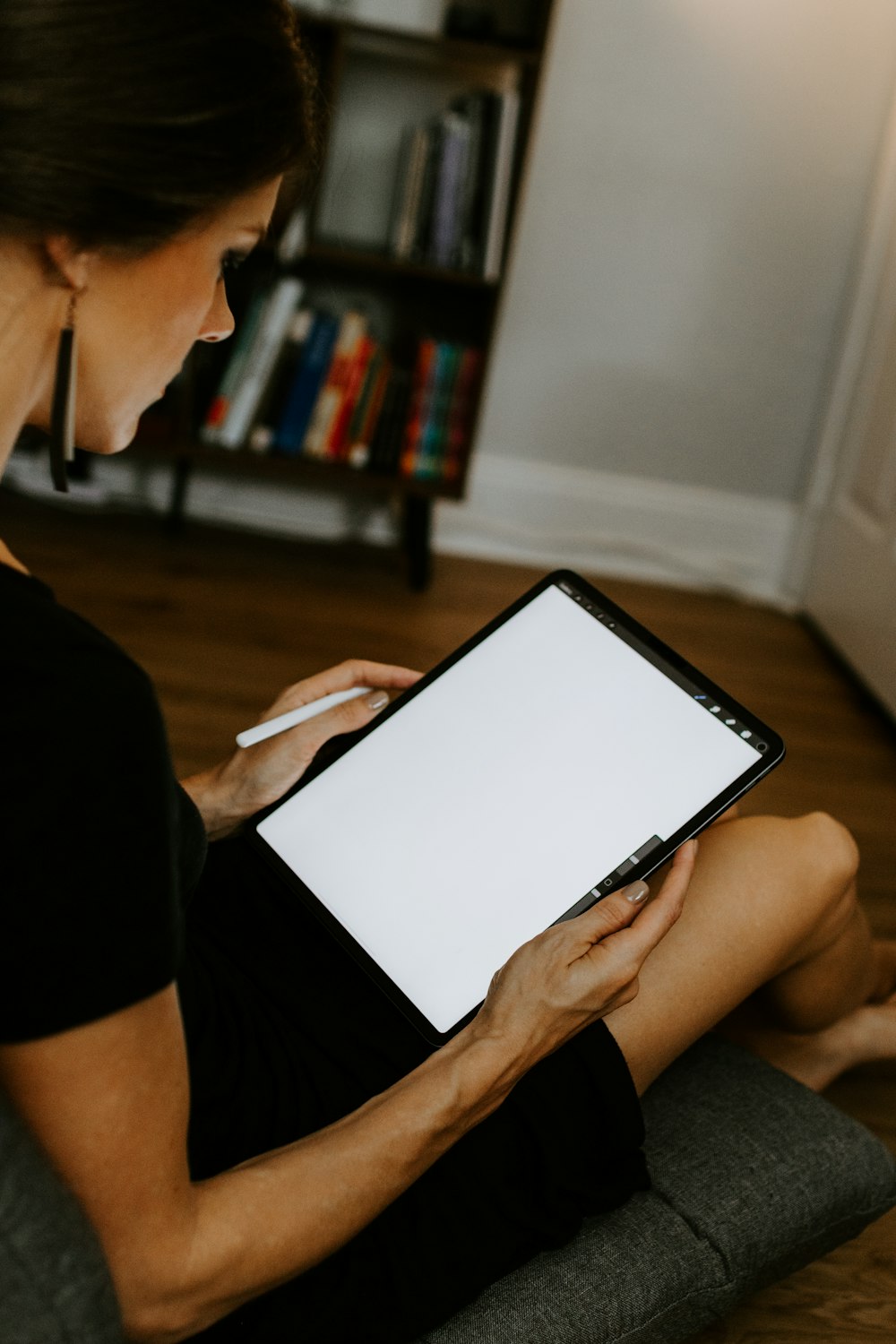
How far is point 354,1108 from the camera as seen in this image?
91 centimetres

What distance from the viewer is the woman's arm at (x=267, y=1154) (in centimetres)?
60

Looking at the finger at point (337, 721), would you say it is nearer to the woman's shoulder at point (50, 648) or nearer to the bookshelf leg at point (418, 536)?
the woman's shoulder at point (50, 648)

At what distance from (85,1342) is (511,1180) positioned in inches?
14.2

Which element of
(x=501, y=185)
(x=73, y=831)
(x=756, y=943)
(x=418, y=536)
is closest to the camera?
(x=73, y=831)

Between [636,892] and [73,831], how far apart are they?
0.42 metres

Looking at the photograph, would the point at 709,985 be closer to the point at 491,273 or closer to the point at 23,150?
the point at 23,150

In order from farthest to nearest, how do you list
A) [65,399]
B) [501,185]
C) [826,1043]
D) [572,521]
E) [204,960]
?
[572,521] < [501,185] < [826,1043] < [204,960] < [65,399]

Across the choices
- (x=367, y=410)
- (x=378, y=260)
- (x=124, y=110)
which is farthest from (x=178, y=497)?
(x=124, y=110)

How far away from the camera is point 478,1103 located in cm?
81

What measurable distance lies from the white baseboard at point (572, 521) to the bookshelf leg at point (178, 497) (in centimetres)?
11

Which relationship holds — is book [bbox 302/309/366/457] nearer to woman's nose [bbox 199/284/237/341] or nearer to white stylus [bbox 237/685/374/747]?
white stylus [bbox 237/685/374/747]

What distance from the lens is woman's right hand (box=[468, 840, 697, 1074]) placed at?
819mm

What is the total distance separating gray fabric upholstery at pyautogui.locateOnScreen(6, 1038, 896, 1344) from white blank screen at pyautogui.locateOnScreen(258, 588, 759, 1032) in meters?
0.21

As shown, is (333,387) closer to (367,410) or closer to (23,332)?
(367,410)
